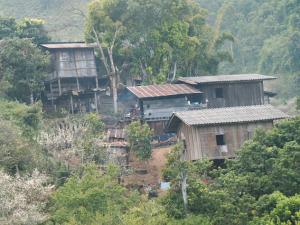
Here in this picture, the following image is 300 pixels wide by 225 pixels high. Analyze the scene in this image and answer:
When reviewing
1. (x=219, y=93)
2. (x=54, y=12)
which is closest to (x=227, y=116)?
(x=219, y=93)

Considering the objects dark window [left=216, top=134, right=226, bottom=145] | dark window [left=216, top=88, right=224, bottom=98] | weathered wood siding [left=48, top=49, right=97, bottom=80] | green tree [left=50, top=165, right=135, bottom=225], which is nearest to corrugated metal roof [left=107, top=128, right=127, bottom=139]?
dark window [left=216, top=134, right=226, bottom=145]

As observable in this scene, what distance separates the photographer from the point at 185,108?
42.0 meters

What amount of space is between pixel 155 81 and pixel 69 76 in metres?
6.20

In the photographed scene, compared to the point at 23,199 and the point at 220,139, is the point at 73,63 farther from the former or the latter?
the point at 23,199

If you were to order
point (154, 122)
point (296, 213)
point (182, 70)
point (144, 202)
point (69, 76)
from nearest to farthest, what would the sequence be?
1. point (296, 213)
2. point (144, 202)
3. point (154, 122)
4. point (69, 76)
5. point (182, 70)

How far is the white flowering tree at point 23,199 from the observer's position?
24.2 meters

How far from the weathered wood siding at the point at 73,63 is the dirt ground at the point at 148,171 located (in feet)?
31.9

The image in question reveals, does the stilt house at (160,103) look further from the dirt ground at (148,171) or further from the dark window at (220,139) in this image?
the dark window at (220,139)

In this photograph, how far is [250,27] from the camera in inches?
2581

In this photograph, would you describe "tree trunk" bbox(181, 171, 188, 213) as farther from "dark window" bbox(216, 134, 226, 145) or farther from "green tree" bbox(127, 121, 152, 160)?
"green tree" bbox(127, 121, 152, 160)

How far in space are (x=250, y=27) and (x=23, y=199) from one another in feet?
149

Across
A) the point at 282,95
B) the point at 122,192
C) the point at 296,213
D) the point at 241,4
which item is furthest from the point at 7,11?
the point at 296,213

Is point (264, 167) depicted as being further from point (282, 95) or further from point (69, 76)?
point (282, 95)

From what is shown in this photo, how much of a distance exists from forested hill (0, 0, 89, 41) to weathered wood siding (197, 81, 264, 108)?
869 inches
